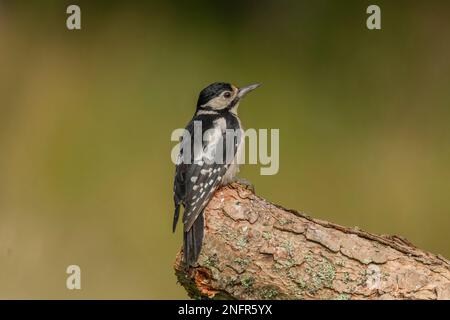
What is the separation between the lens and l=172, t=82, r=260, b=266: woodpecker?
2.96 metres

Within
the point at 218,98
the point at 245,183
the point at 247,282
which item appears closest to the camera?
the point at 247,282

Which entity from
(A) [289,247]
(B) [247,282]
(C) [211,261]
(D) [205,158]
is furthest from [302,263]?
(D) [205,158]

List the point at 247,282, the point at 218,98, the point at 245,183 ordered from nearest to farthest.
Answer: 1. the point at 247,282
2. the point at 245,183
3. the point at 218,98

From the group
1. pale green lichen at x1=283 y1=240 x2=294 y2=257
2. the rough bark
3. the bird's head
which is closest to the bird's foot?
the rough bark

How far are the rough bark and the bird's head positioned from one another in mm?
855

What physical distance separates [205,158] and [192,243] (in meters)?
0.58

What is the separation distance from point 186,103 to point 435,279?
8.75 feet

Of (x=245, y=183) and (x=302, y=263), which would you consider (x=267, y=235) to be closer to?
(x=302, y=263)

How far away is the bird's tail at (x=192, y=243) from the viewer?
9.29 ft

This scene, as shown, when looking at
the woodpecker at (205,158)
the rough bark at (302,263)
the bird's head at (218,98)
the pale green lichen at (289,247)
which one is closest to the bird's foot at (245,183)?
the woodpecker at (205,158)

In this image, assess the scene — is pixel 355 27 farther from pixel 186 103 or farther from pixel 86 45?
pixel 86 45

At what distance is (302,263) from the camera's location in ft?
9.28

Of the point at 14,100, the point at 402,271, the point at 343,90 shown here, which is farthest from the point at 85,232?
the point at 402,271

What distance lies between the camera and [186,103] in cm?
513
